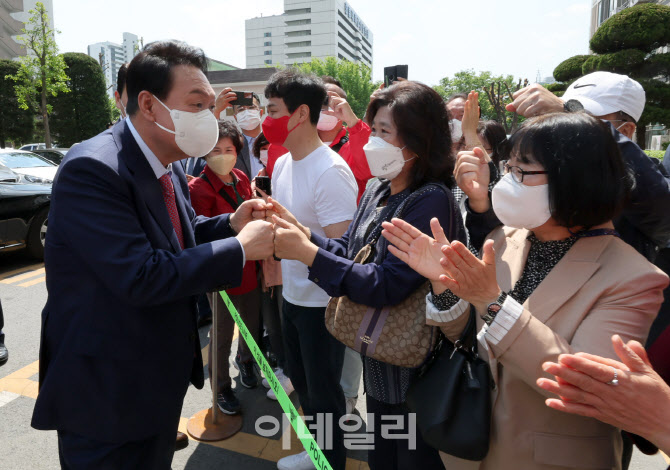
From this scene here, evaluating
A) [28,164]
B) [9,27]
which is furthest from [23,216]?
[9,27]

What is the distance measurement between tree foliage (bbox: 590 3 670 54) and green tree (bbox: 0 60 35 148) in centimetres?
2940

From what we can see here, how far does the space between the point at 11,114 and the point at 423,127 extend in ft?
101

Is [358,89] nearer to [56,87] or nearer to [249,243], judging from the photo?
[56,87]

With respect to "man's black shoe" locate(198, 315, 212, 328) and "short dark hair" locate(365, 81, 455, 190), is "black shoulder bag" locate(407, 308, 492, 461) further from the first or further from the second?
"man's black shoe" locate(198, 315, 212, 328)

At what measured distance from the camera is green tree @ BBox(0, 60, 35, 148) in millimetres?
24266

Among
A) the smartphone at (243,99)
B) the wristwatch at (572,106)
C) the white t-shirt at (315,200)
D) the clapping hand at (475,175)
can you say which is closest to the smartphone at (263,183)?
the white t-shirt at (315,200)

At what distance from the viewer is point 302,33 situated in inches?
3789

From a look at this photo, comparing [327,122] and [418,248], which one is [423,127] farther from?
[327,122]

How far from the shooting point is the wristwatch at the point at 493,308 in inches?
48.8

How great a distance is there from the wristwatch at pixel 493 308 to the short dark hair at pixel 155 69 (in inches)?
54.8

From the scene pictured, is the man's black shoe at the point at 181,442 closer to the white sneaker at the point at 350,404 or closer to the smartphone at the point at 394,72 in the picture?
the white sneaker at the point at 350,404

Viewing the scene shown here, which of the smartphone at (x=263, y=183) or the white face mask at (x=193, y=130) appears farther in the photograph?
the smartphone at (x=263, y=183)

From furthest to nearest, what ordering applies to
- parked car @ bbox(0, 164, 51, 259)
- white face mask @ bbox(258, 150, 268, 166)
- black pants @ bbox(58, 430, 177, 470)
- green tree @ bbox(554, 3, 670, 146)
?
green tree @ bbox(554, 3, 670, 146) → parked car @ bbox(0, 164, 51, 259) → white face mask @ bbox(258, 150, 268, 166) → black pants @ bbox(58, 430, 177, 470)

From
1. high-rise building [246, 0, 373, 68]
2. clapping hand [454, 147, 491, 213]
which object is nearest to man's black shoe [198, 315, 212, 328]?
clapping hand [454, 147, 491, 213]
